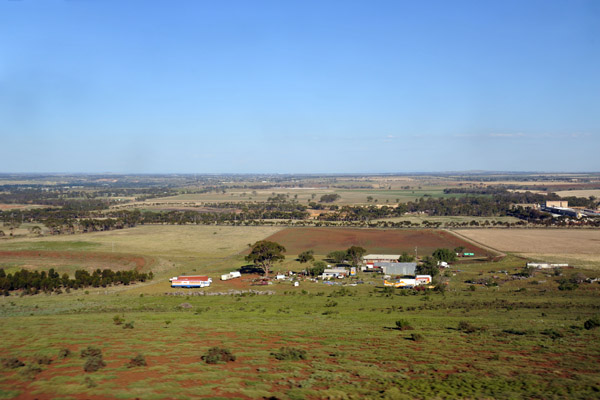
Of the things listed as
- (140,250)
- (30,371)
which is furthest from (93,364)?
(140,250)

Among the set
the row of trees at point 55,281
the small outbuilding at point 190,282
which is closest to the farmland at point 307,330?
the row of trees at point 55,281

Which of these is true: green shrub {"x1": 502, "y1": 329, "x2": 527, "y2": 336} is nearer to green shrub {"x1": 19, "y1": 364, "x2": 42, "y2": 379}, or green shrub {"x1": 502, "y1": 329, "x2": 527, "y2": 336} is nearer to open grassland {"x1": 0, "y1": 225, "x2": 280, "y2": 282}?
green shrub {"x1": 19, "y1": 364, "x2": 42, "y2": 379}

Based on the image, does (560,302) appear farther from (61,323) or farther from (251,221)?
(251,221)

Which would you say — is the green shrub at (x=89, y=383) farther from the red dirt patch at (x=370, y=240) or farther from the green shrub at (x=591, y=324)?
the red dirt patch at (x=370, y=240)

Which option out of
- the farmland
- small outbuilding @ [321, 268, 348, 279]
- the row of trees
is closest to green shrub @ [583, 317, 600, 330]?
the farmland

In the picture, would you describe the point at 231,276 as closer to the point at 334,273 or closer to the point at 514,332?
the point at 334,273
